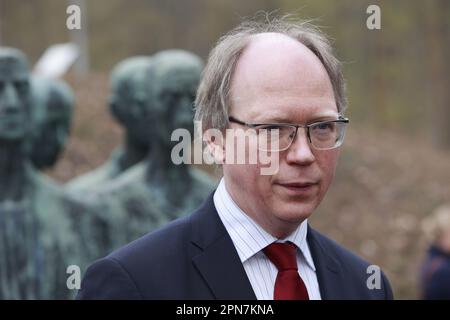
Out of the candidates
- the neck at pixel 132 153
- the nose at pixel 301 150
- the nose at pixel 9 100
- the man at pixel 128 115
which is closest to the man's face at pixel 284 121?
the nose at pixel 301 150

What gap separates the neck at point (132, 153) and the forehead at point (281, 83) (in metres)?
6.35

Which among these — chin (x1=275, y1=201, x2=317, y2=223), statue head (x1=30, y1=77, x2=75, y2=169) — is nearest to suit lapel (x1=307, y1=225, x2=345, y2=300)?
chin (x1=275, y1=201, x2=317, y2=223)

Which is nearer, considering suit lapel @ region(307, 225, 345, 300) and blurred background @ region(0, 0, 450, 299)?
suit lapel @ region(307, 225, 345, 300)

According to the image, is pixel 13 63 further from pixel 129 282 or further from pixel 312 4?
pixel 312 4

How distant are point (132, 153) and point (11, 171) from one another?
2224mm

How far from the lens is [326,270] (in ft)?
10.5

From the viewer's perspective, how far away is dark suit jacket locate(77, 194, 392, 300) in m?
2.87

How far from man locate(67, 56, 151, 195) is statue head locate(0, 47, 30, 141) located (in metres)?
1.03

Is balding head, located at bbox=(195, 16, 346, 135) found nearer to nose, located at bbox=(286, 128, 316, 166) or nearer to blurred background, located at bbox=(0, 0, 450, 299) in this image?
nose, located at bbox=(286, 128, 316, 166)

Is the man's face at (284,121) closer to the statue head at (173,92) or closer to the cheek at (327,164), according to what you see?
the cheek at (327,164)

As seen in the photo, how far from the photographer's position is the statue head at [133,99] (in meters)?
8.70

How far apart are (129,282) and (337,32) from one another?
19.1 m

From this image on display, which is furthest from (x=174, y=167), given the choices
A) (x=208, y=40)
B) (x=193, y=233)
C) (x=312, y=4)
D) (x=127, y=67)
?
(x=208, y=40)
